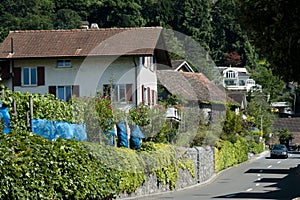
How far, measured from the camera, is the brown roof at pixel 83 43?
47.5 metres

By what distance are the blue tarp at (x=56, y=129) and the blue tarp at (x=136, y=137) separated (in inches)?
311

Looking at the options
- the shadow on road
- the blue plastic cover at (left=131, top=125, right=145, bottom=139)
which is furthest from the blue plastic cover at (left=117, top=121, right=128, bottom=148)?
the shadow on road

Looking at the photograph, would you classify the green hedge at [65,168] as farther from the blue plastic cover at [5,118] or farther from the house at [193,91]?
the house at [193,91]

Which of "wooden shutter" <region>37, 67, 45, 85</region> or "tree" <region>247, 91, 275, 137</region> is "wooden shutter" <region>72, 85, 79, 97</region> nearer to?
"wooden shutter" <region>37, 67, 45, 85</region>

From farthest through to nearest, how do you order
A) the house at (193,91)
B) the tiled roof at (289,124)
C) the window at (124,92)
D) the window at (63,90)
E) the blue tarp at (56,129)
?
the tiled roof at (289,124) < the house at (193,91) < the window at (63,90) < the window at (124,92) < the blue tarp at (56,129)

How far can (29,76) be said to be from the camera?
49.1 metres

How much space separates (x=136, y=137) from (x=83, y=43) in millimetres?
13671

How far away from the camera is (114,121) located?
33.4 m

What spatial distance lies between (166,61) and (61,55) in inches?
400

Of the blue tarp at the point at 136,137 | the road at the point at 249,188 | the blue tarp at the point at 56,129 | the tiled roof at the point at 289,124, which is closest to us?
the blue tarp at the point at 56,129

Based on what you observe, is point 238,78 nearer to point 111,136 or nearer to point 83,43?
point 83,43

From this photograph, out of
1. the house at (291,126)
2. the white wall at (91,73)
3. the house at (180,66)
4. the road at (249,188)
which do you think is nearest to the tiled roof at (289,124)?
the house at (291,126)

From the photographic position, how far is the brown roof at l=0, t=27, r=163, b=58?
47.5 metres

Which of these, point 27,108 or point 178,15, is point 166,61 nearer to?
point 27,108
